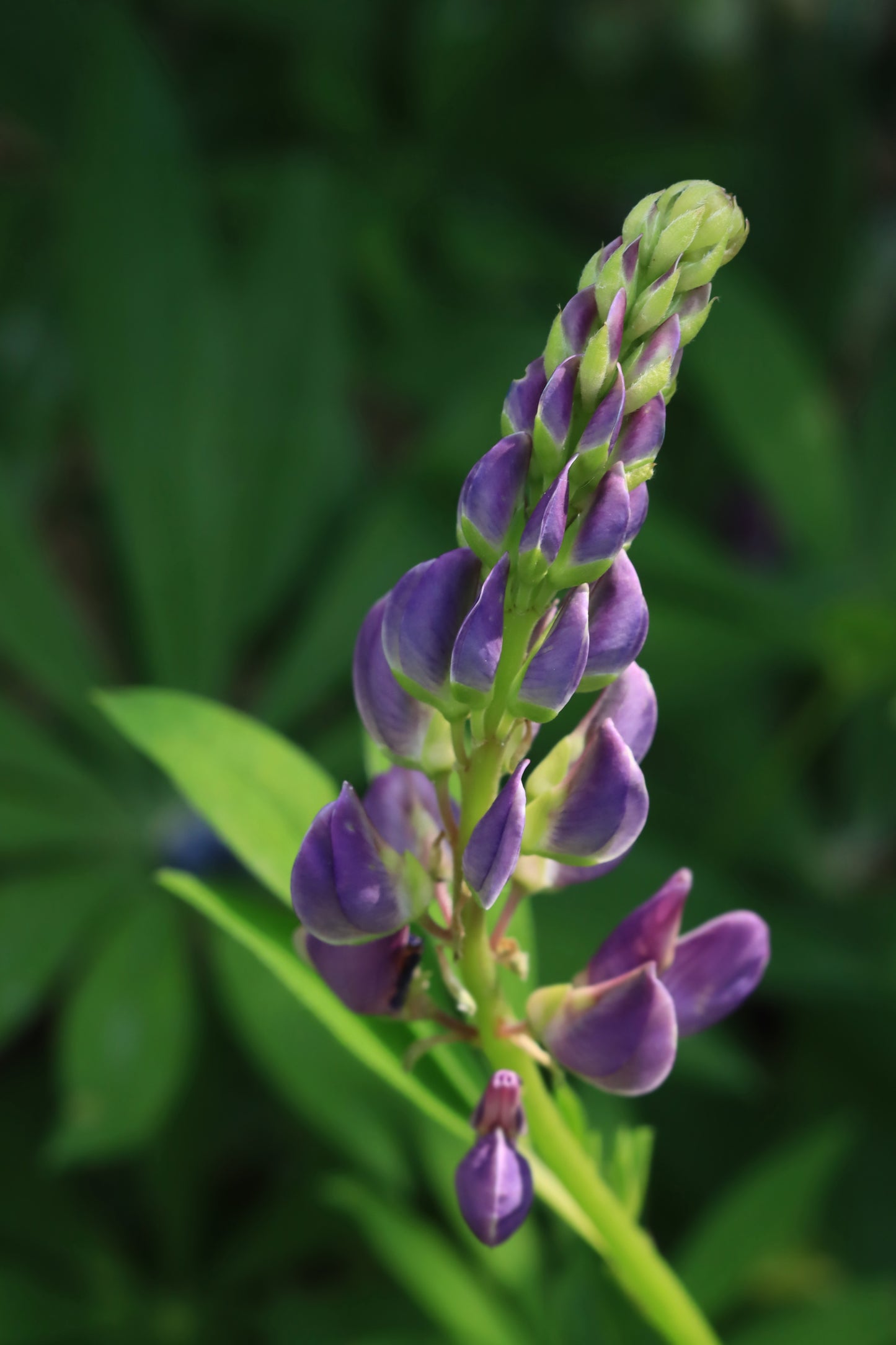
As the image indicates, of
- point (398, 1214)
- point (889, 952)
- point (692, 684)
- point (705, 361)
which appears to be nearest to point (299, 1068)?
point (398, 1214)

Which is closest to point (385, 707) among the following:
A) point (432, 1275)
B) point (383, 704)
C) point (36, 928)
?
point (383, 704)

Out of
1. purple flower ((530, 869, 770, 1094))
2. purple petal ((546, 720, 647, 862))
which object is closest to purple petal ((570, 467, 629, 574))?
purple petal ((546, 720, 647, 862))

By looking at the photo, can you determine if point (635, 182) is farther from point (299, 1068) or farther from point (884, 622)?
point (299, 1068)

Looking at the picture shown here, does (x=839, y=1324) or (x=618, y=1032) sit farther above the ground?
(x=618, y=1032)

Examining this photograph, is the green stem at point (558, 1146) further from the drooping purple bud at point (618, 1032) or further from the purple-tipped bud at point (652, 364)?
the purple-tipped bud at point (652, 364)

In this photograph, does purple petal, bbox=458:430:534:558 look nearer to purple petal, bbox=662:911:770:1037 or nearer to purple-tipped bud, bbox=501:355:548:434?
purple-tipped bud, bbox=501:355:548:434

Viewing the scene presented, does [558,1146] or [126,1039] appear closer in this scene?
[558,1146]

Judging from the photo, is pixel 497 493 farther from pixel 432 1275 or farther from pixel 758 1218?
pixel 758 1218
